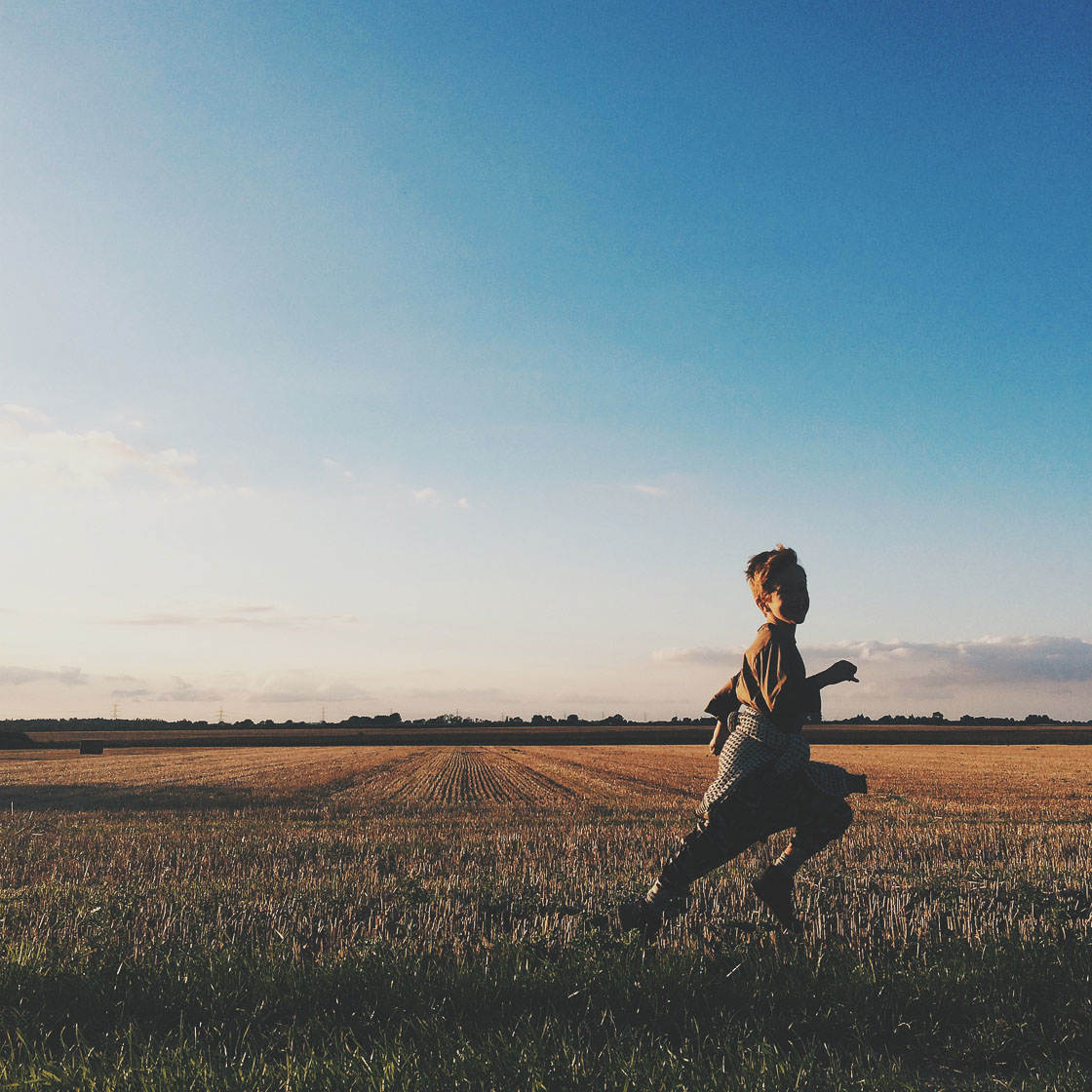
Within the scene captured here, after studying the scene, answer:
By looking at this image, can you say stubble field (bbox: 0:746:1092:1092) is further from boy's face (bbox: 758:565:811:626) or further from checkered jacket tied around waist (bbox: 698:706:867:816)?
boy's face (bbox: 758:565:811:626)

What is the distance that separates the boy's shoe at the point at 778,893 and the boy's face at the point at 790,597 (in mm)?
1632

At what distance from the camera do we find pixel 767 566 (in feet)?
17.2

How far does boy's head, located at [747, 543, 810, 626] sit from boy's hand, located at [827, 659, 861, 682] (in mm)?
422

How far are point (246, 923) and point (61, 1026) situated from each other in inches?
82.3

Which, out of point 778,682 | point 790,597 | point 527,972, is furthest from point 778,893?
point 790,597

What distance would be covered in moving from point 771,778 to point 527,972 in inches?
70.3

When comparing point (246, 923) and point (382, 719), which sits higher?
point (246, 923)

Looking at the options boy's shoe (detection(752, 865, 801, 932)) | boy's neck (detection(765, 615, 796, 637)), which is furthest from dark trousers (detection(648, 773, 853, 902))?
boy's neck (detection(765, 615, 796, 637))

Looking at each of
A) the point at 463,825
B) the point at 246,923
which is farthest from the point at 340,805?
the point at 246,923

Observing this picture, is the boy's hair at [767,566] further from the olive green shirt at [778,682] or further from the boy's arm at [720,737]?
the boy's arm at [720,737]

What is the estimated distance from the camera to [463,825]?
13.8 meters

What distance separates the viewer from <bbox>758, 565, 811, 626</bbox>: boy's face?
509 centimetres

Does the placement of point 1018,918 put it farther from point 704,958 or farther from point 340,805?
point 340,805

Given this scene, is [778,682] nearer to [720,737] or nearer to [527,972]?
[720,737]
